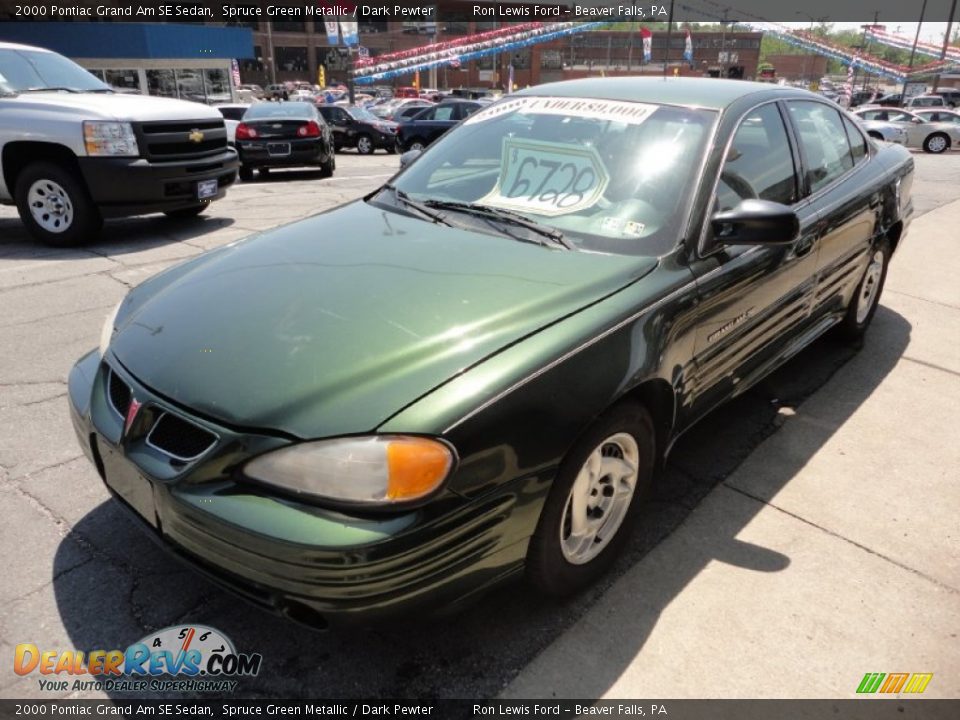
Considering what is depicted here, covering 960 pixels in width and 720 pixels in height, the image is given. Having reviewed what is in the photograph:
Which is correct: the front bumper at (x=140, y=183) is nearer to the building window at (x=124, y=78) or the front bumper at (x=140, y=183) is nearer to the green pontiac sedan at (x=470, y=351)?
the green pontiac sedan at (x=470, y=351)

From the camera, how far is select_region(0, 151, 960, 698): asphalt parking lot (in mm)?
2092

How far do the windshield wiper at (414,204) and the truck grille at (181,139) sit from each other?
13.6 ft

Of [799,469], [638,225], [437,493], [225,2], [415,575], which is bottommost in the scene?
[799,469]

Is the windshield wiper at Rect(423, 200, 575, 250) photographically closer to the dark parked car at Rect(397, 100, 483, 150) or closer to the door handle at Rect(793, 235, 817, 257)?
the door handle at Rect(793, 235, 817, 257)

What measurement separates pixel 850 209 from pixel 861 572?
2.04 metres

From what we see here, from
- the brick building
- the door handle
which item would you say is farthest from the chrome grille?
the brick building

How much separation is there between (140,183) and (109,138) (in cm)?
44

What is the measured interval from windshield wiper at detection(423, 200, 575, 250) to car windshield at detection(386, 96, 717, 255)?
0.9 inches

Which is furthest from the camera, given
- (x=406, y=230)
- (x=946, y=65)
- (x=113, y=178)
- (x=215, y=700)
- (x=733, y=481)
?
(x=946, y=65)

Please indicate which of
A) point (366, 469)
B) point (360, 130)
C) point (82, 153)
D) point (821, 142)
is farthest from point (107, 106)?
point (360, 130)

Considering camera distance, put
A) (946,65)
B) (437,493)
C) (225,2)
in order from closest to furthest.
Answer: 1. (437,493)
2. (225,2)
3. (946,65)

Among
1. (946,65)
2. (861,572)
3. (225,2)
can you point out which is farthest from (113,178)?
(946,65)

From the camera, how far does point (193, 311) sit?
229cm

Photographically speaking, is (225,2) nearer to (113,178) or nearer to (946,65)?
(113,178)
